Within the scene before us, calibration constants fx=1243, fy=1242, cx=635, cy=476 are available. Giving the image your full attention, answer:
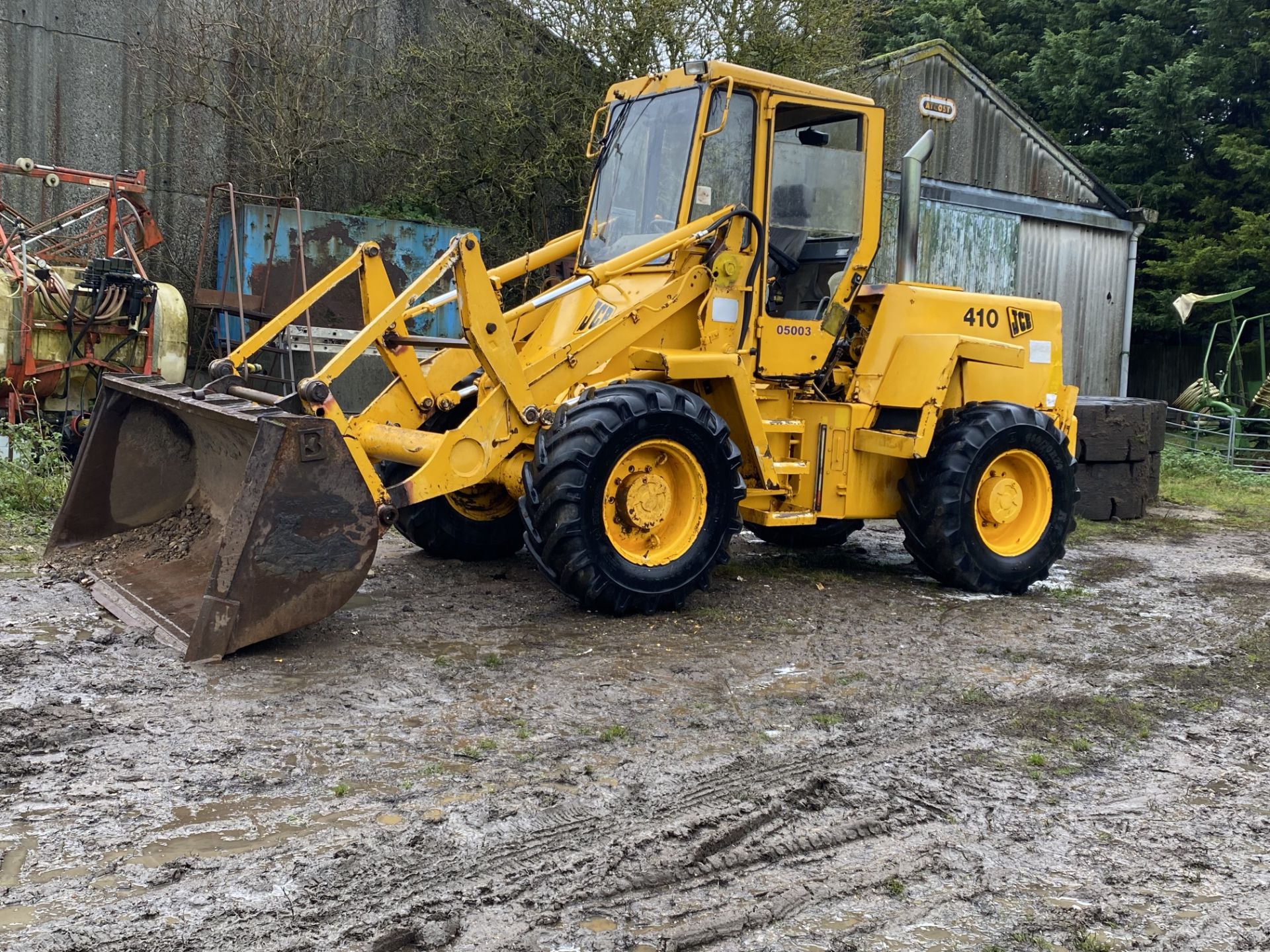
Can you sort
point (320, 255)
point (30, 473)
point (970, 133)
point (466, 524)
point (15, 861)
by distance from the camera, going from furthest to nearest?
point (970, 133) → point (320, 255) → point (30, 473) → point (466, 524) → point (15, 861)

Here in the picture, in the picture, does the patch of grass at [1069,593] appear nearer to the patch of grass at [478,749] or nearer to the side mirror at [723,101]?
the side mirror at [723,101]

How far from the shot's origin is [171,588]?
5.84m

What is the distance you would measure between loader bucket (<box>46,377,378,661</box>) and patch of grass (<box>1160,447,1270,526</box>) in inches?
357

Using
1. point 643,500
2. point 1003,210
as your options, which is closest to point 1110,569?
point 643,500

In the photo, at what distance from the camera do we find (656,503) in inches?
247

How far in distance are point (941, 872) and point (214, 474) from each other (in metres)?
4.31

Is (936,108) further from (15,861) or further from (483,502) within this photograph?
(15,861)

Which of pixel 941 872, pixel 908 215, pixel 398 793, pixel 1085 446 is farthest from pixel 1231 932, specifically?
pixel 1085 446

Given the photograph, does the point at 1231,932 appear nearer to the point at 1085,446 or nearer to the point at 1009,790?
the point at 1009,790

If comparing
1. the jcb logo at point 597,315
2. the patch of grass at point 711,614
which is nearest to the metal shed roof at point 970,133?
the jcb logo at point 597,315

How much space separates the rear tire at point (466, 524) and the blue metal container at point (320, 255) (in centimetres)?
491

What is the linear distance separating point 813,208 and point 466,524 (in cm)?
279

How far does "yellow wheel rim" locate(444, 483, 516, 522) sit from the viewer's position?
736cm

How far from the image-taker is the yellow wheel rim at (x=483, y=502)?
7.36 meters
